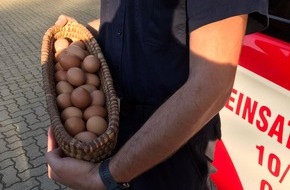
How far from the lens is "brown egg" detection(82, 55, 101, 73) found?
4.79 ft

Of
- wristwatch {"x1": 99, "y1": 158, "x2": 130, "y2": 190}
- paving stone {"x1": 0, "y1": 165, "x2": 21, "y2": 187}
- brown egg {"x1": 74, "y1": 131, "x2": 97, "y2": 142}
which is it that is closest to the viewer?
wristwatch {"x1": 99, "y1": 158, "x2": 130, "y2": 190}

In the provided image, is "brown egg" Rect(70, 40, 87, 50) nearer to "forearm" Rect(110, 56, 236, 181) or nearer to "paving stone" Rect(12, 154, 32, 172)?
"forearm" Rect(110, 56, 236, 181)

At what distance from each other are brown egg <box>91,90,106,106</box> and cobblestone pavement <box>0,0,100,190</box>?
5.53ft

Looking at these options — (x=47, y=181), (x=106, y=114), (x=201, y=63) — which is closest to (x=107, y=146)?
(x=106, y=114)

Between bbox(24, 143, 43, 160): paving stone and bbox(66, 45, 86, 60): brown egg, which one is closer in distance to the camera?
bbox(66, 45, 86, 60): brown egg

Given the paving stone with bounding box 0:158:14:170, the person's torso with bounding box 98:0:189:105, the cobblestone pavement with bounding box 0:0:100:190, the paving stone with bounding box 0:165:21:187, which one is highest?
the person's torso with bounding box 98:0:189:105

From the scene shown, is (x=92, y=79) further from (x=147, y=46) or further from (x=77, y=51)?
(x=147, y=46)

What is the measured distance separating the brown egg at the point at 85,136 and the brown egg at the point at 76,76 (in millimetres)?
305

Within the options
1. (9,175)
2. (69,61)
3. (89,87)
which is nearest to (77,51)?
(69,61)

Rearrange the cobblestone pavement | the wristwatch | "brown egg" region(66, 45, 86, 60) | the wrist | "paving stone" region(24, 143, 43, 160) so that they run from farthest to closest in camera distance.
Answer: "paving stone" region(24, 143, 43, 160)
the cobblestone pavement
the wrist
"brown egg" region(66, 45, 86, 60)
the wristwatch

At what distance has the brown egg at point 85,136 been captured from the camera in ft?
3.90

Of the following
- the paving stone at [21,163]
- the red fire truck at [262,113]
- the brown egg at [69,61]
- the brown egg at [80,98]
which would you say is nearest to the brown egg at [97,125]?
the brown egg at [80,98]

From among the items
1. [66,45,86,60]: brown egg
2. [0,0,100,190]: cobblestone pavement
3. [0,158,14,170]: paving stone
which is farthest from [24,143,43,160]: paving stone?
[66,45,86,60]: brown egg

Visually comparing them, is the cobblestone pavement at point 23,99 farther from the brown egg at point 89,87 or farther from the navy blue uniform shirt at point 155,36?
the navy blue uniform shirt at point 155,36
